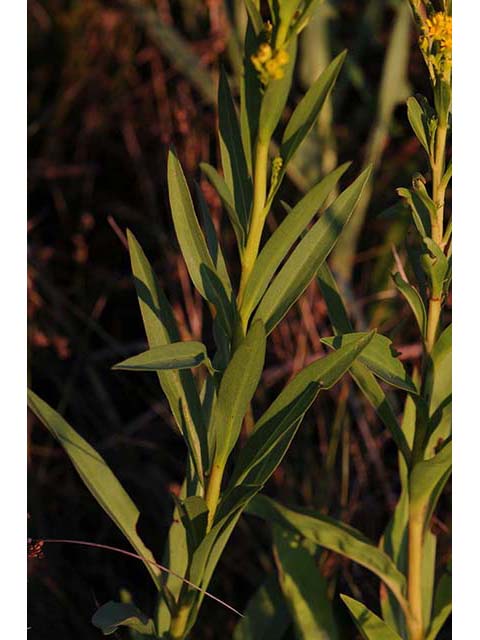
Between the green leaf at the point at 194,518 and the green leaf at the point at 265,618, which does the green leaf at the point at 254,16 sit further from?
the green leaf at the point at 265,618

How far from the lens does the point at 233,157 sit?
2.50 ft

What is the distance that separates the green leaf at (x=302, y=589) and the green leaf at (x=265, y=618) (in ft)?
0.16

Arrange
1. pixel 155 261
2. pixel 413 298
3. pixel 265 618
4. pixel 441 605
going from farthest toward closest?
pixel 155 261, pixel 265 618, pixel 441 605, pixel 413 298

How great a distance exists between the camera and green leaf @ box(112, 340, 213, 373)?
0.66 metres

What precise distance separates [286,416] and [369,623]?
0.67 ft

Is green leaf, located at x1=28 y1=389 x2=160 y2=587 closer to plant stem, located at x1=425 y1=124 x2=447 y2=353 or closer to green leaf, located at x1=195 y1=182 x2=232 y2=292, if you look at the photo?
green leaf, located at x1=195 y1=182 x2=232 y2=292

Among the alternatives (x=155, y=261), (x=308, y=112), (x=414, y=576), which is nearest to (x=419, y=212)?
(x=308, y=112)

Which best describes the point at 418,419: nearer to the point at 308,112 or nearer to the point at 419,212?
the point at 419,212

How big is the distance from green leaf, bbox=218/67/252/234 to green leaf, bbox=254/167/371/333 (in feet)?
0.17

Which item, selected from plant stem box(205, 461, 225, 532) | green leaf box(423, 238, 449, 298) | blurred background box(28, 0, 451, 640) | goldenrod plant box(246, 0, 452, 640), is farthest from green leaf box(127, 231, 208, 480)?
blurred background box(28, 0, 451, 640)

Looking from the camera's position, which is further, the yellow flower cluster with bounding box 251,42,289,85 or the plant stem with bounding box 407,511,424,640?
the plant stem with bounding box 407,511,424,640
